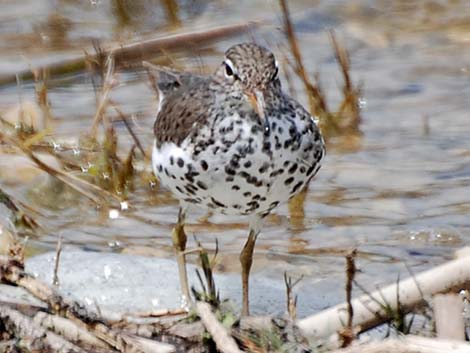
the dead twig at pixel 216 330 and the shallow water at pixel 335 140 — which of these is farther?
the shallow water at pixel 335 140

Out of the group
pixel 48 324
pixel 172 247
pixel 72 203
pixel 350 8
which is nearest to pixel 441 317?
pixel 48 324

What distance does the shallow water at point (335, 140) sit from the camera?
603 centimetres

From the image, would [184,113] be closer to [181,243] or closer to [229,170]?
[229,170]

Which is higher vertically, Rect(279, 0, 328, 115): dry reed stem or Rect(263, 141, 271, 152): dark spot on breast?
Rect(279, 0, 328, 115): dry reed stem

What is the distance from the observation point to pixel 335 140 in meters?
7.43

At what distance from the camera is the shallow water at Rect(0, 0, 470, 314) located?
19.8 ft

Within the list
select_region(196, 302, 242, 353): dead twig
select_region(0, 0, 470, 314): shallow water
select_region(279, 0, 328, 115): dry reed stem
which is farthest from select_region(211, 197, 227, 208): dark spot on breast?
select_region(279, 0, 328, 115): dry reed stem

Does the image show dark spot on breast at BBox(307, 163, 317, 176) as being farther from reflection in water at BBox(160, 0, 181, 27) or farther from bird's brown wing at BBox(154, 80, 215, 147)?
reflection in water at BBox(160, 0, 181, 27)

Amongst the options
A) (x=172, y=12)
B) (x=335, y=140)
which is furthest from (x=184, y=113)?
(x=172, y=12)

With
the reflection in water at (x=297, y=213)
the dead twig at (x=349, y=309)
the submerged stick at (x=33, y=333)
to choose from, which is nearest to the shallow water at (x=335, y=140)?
the reflection in water at (x=297, y=213)

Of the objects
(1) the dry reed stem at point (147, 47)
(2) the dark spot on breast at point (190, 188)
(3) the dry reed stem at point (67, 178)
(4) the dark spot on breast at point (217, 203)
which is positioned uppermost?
(1) the dry reed stem at point (147, 47)

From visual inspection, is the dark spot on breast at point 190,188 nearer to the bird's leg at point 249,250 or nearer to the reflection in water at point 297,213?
the bird's leg at point 249,250

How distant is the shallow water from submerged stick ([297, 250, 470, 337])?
3.74 ft

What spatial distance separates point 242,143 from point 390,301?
2.96ft
